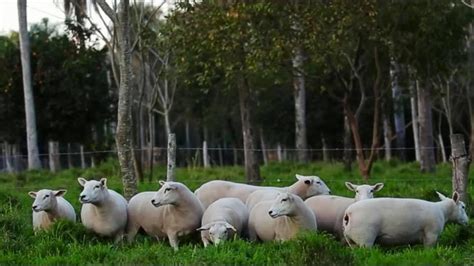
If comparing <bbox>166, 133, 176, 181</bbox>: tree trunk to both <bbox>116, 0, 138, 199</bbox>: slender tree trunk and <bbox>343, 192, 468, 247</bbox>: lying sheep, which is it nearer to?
<bbox>116, 0, 138, 199</bbox>: slender tree trunk

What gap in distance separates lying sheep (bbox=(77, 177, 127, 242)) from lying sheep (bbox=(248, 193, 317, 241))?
1.93 m

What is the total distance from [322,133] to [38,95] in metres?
15.4

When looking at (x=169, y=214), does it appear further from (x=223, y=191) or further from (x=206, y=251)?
(x=206, y=251)

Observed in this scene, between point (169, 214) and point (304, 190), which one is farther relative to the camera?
point (304, 190)

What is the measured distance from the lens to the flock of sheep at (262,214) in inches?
415

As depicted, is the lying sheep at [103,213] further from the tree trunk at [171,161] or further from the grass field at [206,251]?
the tree trunk at [171,161]

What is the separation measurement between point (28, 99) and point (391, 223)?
74.2 feet

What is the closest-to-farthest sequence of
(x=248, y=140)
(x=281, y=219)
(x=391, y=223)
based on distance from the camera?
(x=391, y=223) → (x=281, y=219) → (x=248, y=140)

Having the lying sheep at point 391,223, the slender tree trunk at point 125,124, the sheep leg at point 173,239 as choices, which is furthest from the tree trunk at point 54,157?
the lying sheep at point 391,223

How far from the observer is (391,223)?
34.5 ft

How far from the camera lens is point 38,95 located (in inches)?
1471

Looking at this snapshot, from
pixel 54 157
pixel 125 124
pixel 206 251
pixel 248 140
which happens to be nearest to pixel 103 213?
pixel 206 251

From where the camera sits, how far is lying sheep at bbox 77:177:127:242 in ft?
38.7

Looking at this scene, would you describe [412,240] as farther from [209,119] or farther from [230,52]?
[209,119]
